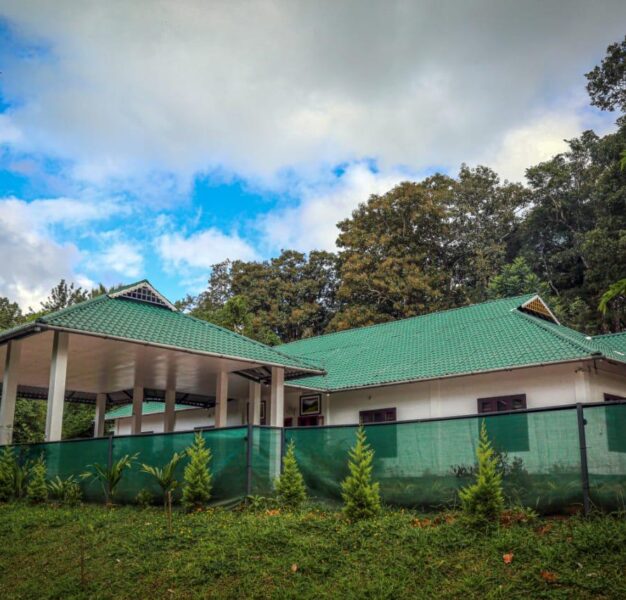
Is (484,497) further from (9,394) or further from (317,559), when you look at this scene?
(9,394)

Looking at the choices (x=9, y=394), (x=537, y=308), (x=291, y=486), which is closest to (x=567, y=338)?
(x=537, y=308)

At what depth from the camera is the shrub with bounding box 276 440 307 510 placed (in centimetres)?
1105

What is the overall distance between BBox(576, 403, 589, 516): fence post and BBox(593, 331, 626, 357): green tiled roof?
34.8 ft

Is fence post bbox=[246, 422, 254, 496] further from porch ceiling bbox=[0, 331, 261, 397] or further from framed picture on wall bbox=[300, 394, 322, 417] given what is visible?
framed picture on wall bbox=[300, 394, 322, 417]

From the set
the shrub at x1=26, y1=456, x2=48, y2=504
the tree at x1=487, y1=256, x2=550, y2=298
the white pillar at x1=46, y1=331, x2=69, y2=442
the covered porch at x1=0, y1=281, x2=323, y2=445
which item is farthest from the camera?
the tree at x1=487, y1=256, x2=550, y2=298

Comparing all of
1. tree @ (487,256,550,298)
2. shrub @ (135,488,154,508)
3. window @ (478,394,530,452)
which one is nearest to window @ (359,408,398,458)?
window @ (478,394,530,452)

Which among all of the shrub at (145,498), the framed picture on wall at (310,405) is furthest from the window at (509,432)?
the framed picture on wall at (310,405)

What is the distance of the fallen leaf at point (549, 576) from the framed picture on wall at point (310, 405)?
14.5 meters

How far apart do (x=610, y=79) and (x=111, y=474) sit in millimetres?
31986

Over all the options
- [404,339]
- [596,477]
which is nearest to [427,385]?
[404,339]

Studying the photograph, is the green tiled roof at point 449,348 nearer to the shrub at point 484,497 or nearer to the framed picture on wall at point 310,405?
the framed picture on wall at point 310,405

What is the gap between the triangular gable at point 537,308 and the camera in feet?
68.7

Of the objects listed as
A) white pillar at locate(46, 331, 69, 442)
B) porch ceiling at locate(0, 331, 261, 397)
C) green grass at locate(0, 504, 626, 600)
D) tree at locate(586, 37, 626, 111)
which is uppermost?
tree at locate(586, 37, 626, 111)

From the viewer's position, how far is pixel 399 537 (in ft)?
27.6
